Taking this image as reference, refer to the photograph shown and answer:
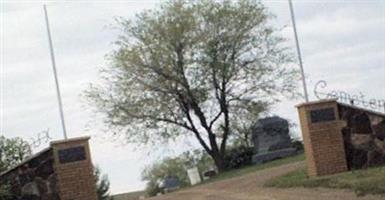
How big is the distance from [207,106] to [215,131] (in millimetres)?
1694

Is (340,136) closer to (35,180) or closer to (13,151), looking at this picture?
(35,180)

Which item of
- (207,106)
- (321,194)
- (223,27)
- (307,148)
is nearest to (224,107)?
(207,106)

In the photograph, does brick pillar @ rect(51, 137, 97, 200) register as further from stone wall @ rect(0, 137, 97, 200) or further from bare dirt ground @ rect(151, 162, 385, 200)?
bare dirt ground @ rect(151, 162, 385, 200)

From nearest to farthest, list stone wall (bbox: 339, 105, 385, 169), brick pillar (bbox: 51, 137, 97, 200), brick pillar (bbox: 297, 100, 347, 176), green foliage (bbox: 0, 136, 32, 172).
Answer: brick pillar (bbox: 51, 137, 97, 200)
brick pillar (bbox: 297, 100, 347, 176)
stone wall (bbox: 339, 105, 385, 169)
green foliage (bbox: 0, 136, 32, 172)

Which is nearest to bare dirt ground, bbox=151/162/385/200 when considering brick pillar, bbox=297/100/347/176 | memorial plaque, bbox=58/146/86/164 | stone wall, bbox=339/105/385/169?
brick pillar, bbox=297/100/347/176

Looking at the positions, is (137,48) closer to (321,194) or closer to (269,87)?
(269,87)

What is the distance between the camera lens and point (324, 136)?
19.6 metres

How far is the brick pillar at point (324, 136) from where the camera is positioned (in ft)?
64.0

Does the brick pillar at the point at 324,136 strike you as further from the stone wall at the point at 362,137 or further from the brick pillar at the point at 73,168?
the brick pillar at the point at 73,168

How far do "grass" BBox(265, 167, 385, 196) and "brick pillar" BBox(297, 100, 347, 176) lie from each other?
0.52 meters

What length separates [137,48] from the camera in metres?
36.3

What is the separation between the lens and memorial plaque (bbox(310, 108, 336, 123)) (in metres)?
19.5

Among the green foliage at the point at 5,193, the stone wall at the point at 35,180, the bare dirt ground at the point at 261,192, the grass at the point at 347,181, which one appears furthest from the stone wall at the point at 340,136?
the green foliage at the point at 5,193

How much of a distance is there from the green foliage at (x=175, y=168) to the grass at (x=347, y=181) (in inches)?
886
